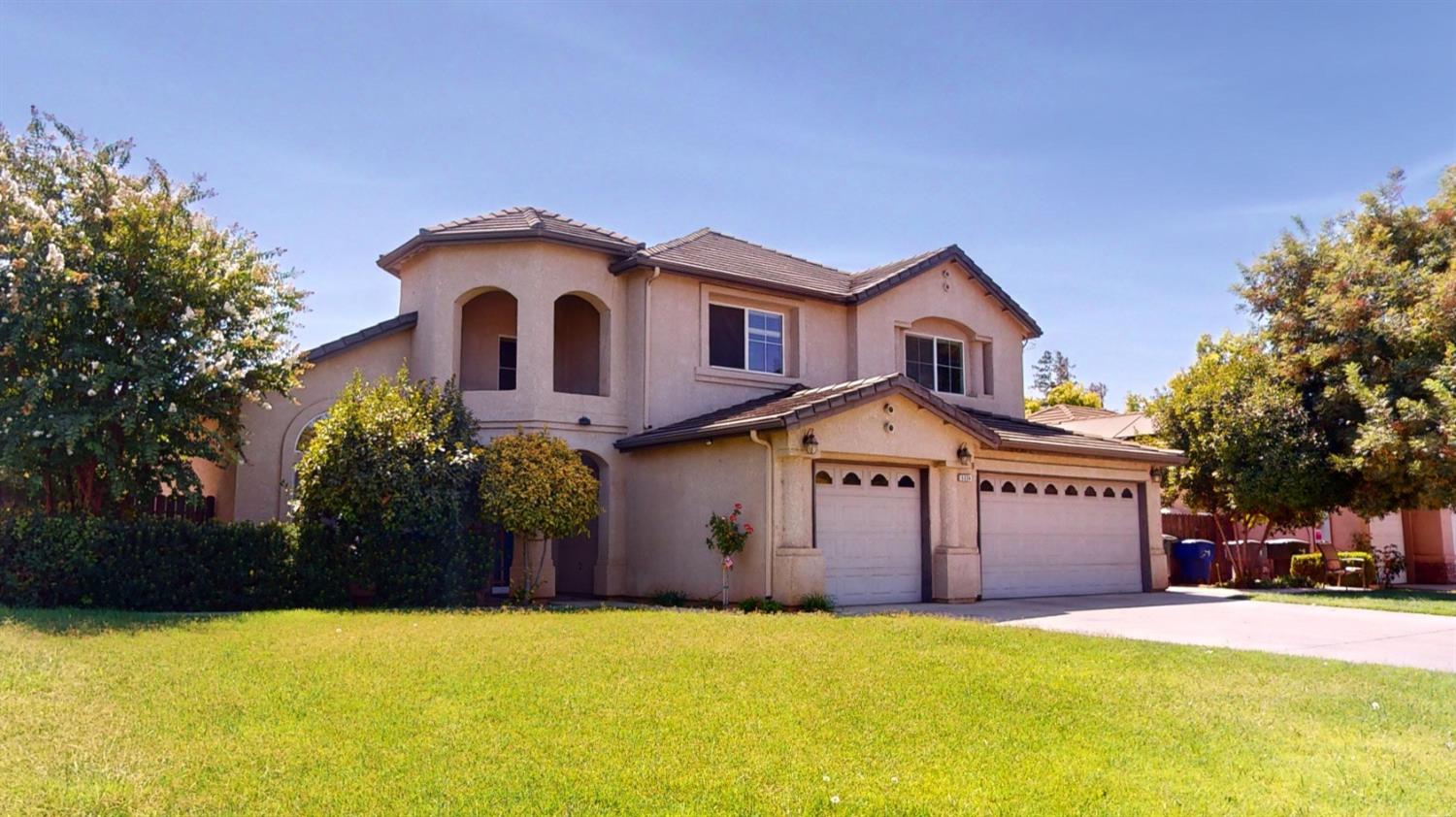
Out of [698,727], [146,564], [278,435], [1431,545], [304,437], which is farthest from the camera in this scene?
[1431,545]

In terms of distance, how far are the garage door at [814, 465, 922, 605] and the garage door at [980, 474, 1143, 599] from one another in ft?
6.27

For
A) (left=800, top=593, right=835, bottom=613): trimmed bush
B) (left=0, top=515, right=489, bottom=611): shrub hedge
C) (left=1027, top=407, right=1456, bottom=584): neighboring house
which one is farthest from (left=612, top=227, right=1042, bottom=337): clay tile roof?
(left=1027, top=407, right=1456, bottom=584): neighboring house

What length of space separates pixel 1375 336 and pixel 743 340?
526 inches

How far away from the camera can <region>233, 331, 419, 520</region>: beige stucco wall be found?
16.9m

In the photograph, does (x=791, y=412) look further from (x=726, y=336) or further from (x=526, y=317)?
(x=526, y=317)

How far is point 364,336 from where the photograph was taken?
1817cm

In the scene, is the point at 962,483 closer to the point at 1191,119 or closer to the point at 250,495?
the point at 1191,119

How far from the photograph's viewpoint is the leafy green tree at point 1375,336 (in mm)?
19562

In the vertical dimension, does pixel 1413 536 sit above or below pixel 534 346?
below

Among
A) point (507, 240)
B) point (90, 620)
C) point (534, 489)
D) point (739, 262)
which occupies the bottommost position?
point (90, 620)

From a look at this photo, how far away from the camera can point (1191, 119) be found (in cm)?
1529

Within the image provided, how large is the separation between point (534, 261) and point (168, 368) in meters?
6.15

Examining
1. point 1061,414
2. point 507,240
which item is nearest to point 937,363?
point 507,240

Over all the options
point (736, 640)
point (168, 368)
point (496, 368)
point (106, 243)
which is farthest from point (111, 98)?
point (736, 640)
